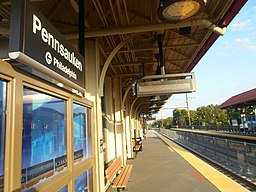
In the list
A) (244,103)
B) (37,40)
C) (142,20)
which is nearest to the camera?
(37,40)

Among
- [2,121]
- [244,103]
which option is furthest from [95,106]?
[244,103]

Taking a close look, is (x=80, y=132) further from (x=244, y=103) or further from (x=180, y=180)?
(x=244, y=103)

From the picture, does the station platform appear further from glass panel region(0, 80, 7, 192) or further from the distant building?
the distant building

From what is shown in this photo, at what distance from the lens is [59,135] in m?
2.55

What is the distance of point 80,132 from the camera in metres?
3.37

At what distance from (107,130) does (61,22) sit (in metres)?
3.59

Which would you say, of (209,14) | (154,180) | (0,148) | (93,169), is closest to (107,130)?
(154,180)

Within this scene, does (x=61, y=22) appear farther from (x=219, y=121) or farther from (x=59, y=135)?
(x=219, y=121)

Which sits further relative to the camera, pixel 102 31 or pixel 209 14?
pixel 209 14

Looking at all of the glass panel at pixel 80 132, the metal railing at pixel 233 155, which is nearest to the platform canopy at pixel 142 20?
the glass panel at pixel 80 132

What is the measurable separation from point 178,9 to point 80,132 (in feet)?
7.14

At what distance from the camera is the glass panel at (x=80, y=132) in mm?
3061

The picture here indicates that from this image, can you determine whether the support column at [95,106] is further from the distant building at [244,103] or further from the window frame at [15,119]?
the distant building at [244,103]

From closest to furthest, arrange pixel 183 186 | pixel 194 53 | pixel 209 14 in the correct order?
pixel 209 14, pixel 183 186, pixel 194 53
